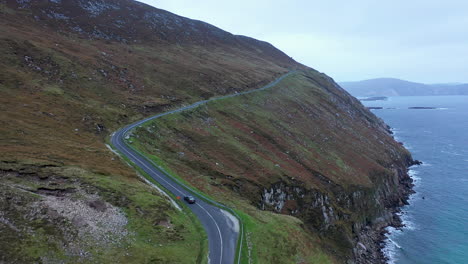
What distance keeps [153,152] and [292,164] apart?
116 ft

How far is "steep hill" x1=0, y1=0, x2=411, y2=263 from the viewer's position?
2984 cm

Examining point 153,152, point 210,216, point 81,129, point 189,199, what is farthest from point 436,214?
point 81,129

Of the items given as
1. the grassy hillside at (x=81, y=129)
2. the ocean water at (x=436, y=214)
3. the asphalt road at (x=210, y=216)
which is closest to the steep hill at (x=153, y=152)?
the grassy hillside at (x=81, y=129)

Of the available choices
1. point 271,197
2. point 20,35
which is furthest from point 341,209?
point 20,35

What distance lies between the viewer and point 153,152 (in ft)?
180

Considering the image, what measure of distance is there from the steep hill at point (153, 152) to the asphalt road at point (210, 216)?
6.07ft

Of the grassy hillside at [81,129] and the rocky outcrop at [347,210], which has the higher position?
the grassy hillside at [81,129]

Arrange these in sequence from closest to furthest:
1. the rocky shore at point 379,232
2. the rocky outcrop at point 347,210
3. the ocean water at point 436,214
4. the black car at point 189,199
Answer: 1. the black car at point 189,199
2. the rocky outcrop at point 347,210
3. the rocky shore at point 379,232
4. the ocean water at point 436,214

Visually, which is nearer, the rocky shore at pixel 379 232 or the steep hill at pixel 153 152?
the steep hill at pixel 153 152

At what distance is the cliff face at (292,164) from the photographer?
5631 cm

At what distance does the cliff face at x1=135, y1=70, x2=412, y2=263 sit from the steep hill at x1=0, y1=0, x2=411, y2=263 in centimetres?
43

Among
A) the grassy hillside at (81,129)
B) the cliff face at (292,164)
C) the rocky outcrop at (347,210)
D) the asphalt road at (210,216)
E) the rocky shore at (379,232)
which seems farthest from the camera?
the rocky shore at (379,232)

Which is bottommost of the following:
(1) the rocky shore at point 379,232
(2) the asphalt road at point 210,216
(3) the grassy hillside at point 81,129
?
(1) the rocky shore at point 379,232

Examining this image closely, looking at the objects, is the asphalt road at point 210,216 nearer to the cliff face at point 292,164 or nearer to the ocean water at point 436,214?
the cliff face at point 292,164
